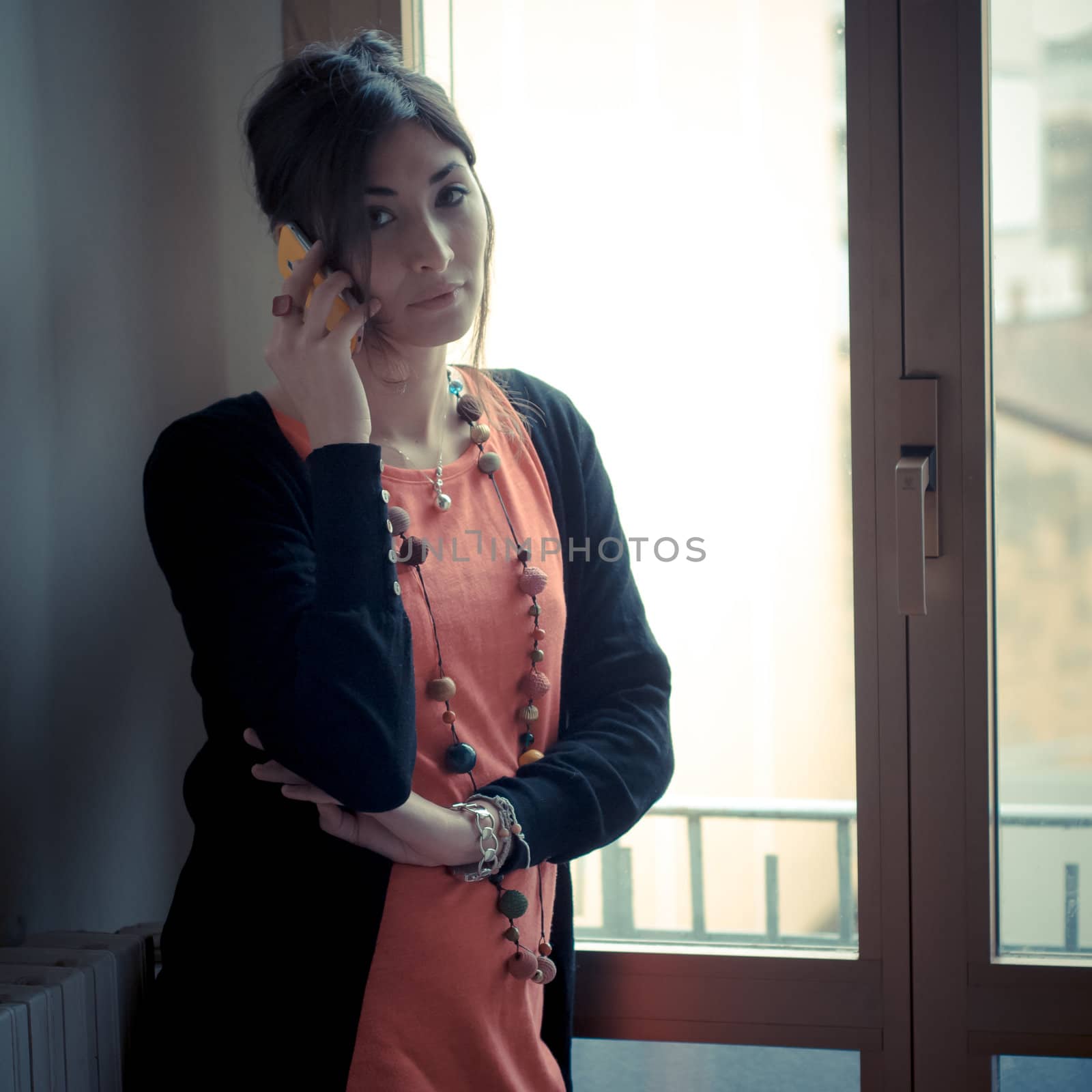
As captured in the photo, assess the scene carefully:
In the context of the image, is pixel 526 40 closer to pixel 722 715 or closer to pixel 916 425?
pixel 916 425

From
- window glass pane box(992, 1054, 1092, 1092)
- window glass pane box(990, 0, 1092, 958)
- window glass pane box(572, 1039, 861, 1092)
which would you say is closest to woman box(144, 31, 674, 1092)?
window glass pane box(572, 1039, 861, 1092)

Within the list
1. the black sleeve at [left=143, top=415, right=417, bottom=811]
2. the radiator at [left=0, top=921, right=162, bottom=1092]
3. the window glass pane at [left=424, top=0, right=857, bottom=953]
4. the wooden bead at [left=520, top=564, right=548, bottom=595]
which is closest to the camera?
the black sleeve at [left=143, top=415, right=417, bottom=811]

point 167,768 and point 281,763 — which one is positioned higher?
point 281,763

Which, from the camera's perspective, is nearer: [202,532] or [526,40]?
[202,532]

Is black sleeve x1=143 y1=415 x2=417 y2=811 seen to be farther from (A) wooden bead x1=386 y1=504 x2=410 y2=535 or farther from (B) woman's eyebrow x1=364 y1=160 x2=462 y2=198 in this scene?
(B) woman's eyebrow x1=364 y1=160 x2=462 y2=198

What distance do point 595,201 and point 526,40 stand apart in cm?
23

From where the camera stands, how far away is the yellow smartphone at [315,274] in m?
1.13

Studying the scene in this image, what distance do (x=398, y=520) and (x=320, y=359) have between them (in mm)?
178

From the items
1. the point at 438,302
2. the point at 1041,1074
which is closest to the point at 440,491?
the point at 438,302

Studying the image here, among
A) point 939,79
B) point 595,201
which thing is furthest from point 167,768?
point 939,79

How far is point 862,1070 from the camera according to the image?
5.10ft

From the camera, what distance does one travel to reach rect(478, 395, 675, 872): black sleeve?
1168 millimetres

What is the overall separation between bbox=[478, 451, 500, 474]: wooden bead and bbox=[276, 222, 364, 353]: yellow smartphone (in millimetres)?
186

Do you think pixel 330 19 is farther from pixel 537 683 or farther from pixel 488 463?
pixel 537 683
